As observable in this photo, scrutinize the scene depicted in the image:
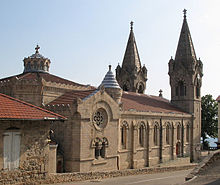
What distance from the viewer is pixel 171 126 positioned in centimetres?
4394

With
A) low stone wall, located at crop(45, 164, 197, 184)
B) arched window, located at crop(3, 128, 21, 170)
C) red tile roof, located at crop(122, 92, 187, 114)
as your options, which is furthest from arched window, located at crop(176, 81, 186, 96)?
arched window, located at crop(3, 128, 21, 170)

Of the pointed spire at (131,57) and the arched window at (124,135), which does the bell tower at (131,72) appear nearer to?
the pointed spire at (131,57)

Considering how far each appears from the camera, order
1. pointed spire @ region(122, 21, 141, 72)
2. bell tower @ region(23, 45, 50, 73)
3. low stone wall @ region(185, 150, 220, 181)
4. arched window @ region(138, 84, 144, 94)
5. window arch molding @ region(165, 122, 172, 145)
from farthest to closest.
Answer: arched window @ region(138, 84, 144, 94)
pointed spire @ region(122, 21, 141, 72)
window arch molding @ region(165, 122, 172, 145)
bell tower @ region(23, 45, 50, 73)
low stone wall @ region(185, 150, 220, 181)

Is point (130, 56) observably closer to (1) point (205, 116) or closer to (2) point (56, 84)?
(1) point (205, 116)

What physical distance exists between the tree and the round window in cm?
3616

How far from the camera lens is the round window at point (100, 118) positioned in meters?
29.5

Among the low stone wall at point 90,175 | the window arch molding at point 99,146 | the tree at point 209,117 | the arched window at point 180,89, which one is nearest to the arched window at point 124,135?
the window arch molding at point 99,146

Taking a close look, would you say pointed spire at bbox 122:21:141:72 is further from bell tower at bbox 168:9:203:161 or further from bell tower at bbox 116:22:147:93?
bell tower at bbox 168:9:203:161

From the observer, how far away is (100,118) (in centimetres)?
3017

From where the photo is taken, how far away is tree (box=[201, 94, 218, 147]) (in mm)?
61156

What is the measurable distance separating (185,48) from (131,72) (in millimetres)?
9537

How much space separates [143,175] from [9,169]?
642 inches

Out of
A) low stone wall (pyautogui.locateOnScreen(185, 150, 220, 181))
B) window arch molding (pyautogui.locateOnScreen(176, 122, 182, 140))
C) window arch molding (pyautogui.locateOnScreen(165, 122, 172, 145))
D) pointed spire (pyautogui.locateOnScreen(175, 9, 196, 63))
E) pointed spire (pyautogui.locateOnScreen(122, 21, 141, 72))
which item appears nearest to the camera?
low stone wall (pyautogui.locateOnScreen(185, 150, 220, 181))

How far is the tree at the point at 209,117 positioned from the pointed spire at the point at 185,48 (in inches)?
553
